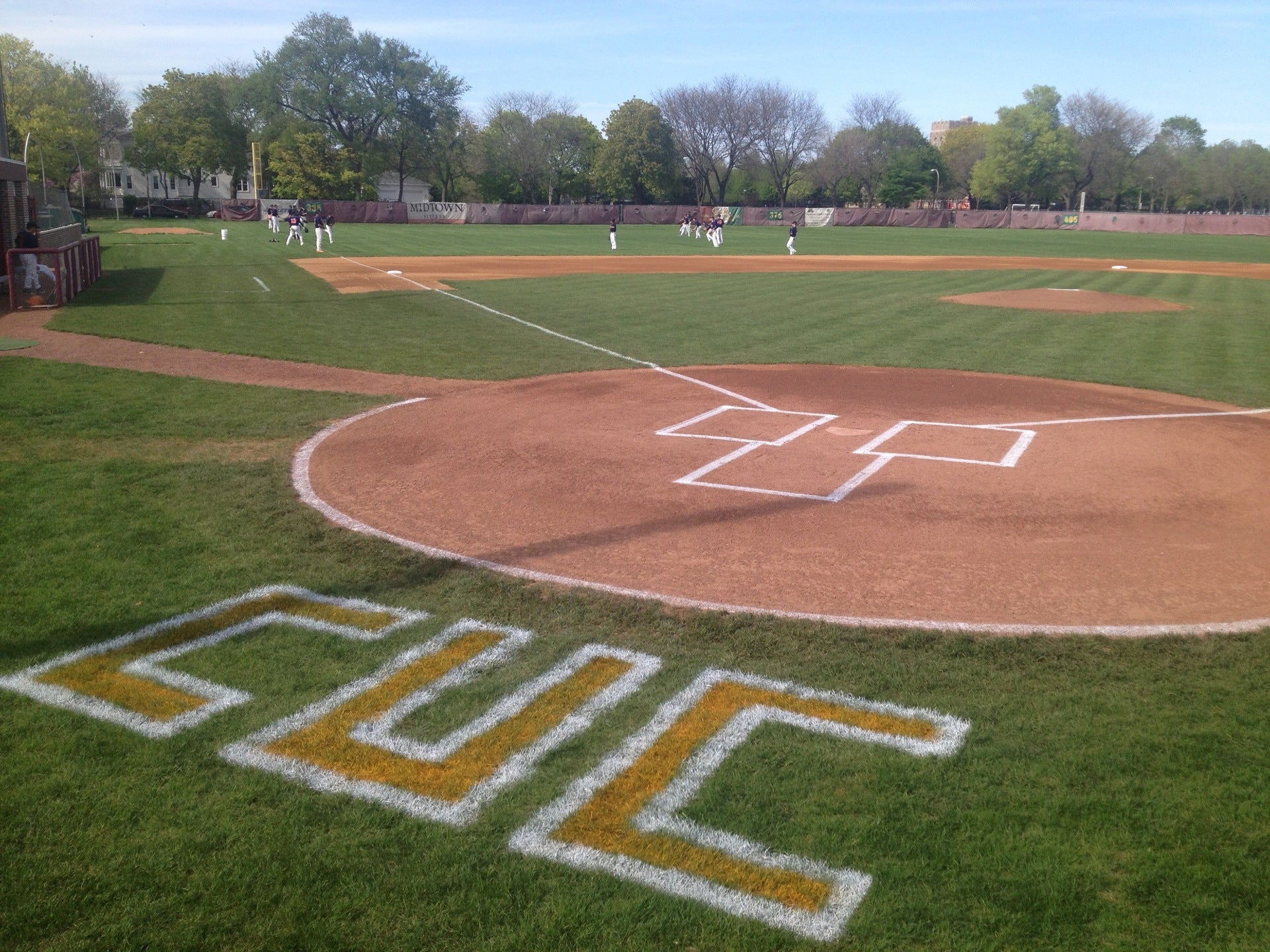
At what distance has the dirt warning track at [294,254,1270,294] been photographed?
103 feet

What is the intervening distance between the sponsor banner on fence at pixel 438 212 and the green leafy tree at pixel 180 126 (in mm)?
23686

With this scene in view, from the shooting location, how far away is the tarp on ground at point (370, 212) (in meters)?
72.7

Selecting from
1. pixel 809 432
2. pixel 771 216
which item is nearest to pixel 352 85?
pixel 771 216

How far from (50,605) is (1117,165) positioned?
434 ft

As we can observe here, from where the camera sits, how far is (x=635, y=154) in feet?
325

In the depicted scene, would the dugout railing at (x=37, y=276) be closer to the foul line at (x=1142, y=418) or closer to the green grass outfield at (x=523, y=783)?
the green grass outfield at (x=523, y=783)

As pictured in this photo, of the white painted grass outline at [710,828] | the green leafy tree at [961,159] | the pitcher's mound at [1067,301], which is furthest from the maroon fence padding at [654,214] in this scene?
the white painted grass outline at [710,828]

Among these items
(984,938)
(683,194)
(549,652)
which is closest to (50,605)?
(549,652)

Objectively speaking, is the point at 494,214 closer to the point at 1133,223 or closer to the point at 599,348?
the point at 1133,223

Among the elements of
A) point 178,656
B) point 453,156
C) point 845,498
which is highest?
point 453,156

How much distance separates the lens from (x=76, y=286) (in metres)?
24.2

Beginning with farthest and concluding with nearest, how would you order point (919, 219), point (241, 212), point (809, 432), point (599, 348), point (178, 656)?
point (919, 219) → point (241, 212) → point (599, 348) → point (809, 432) → point (178, 656)

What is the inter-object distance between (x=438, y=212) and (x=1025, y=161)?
73.6 m

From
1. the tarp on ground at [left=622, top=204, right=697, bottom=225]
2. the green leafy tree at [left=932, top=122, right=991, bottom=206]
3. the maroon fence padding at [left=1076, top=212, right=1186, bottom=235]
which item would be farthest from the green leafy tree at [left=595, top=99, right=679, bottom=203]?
the green leafy tree at [left=932, top=122, right=991, bottom=206]
